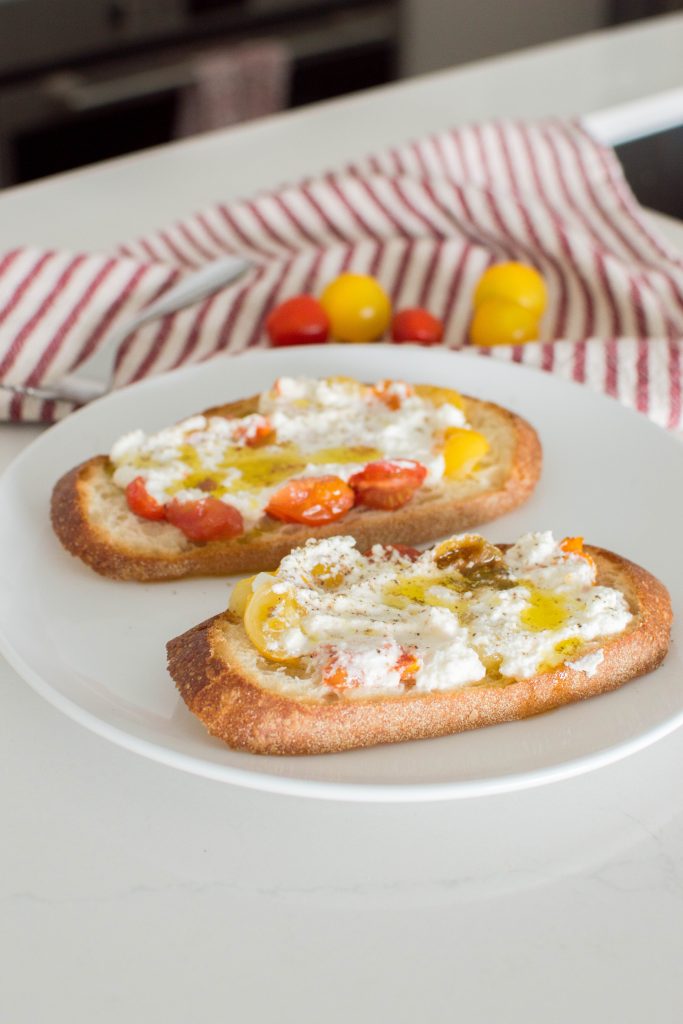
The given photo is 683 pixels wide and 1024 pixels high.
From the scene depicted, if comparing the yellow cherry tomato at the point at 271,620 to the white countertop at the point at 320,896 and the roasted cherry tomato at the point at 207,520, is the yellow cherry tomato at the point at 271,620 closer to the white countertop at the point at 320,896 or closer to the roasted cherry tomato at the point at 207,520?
the white countertop at the point at 320,896

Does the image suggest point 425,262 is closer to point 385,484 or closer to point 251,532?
point 385,484

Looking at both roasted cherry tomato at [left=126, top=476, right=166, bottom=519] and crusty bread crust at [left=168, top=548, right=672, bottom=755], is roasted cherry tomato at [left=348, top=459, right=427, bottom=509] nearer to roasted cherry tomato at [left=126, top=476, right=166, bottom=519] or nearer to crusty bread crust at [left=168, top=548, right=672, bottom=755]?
roasted cherry tomato at [left=126, top=476, right=166, bottom=519]

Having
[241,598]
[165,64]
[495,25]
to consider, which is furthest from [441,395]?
[495,25]

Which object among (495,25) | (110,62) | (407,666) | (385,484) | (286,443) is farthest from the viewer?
(495,25)

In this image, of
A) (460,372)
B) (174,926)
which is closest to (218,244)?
(460,372)

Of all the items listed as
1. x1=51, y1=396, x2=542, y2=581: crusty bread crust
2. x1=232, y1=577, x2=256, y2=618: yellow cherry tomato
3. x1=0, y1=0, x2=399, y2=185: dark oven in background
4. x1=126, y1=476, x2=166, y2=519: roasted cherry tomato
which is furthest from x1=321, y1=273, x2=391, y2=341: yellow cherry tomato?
x1=0, y1=0, x2=399, y2=185: dark oven in background

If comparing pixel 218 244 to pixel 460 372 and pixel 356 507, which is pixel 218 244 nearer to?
pixel 460 372
